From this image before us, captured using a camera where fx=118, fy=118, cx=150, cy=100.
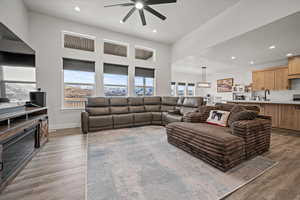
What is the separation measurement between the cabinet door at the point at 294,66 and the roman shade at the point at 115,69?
244 inches

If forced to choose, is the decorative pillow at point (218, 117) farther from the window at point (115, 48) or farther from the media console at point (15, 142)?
the window at point (115, 48)

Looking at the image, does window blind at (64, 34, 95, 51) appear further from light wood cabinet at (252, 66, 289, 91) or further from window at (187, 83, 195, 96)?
light wood cabinet at (252, 66, 289, 91)

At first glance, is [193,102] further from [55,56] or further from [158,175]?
[55,56]

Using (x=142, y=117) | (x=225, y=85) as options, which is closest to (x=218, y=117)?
(x=142, y=117)

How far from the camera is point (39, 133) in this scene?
89.0 inches

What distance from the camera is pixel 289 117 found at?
3.76 m

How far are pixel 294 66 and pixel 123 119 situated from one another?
641 cm

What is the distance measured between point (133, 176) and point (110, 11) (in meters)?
4.10

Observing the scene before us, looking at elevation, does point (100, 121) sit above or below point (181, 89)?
below

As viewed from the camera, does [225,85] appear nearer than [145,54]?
No

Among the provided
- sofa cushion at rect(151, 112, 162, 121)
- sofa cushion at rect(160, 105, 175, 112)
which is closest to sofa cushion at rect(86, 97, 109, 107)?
sofa cushion at rect(151, 112, 162, 121)

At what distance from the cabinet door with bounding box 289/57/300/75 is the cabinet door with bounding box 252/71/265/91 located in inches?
33.5

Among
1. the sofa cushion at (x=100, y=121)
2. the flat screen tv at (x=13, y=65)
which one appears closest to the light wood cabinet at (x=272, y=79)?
the sofa cushion at (x=100, y=121)

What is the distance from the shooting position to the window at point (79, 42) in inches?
161
